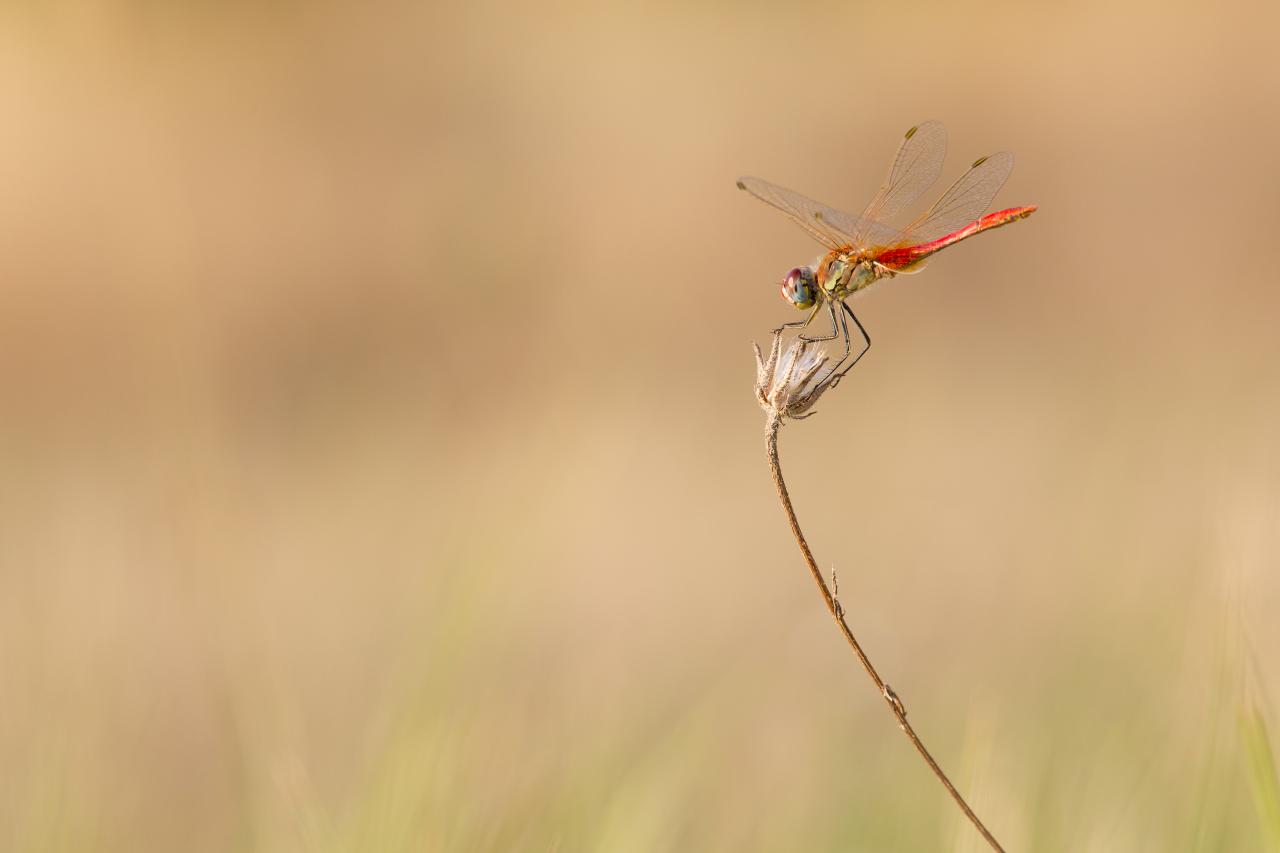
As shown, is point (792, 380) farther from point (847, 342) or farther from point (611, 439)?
point (611, 439)

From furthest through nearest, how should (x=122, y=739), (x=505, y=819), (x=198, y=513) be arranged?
(x=122, y=739), (x=198, y=513), (x=505, y=819)

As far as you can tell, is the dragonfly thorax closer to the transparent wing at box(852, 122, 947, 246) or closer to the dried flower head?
the transparent wing at box(852, 122, 947, 246)

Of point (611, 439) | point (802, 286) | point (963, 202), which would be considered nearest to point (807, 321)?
point (802, 286)

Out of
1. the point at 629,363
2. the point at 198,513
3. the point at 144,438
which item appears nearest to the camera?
the point at 198,513

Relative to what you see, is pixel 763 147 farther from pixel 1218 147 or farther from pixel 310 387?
pixel 310 387

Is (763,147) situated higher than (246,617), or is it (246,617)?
(763,147)

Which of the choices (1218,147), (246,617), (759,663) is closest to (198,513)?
(246,617)

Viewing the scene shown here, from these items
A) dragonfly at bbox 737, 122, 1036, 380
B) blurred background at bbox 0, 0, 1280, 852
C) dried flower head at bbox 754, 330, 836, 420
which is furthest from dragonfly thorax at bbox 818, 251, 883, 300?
dried flower head at bbox 754, 330, 836, 420
